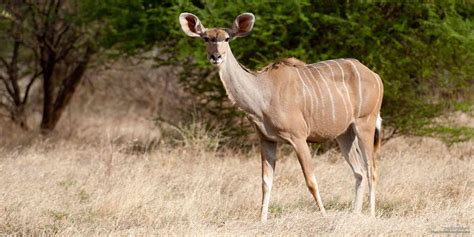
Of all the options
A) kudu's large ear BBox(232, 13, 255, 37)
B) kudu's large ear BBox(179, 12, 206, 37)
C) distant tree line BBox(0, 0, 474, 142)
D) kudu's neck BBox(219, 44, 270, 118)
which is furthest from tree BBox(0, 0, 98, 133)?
kudu's neck BBox(219, 44, 270, 118)

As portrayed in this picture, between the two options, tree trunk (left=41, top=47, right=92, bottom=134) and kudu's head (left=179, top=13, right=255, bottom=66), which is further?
tree trunk (left=41, top=47, right=92, bottom=134)

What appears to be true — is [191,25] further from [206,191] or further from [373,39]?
[373,39]

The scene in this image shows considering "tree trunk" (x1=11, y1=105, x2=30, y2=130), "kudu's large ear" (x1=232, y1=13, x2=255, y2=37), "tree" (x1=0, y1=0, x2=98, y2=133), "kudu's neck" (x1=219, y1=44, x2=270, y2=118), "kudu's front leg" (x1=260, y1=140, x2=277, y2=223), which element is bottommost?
"tree trunk" (x1=11, y1=105, x2=30, y2=130)

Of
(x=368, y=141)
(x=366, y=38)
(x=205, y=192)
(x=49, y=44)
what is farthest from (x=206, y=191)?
(x=49, y=44)

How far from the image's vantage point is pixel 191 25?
657 cm

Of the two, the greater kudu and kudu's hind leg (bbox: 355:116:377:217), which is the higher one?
the greater kudu

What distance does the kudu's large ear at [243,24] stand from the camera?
21.2 ft

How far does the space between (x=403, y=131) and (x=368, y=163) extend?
3.64 m

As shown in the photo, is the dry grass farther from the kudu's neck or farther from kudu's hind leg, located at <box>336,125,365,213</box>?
the kudu's neck

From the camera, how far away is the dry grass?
5832 mm

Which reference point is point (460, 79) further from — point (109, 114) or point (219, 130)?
point (109, 114)

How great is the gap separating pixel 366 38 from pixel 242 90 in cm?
374

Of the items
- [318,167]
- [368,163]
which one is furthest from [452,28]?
[368,163]

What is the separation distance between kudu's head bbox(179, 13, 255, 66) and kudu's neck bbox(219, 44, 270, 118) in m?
0.13
